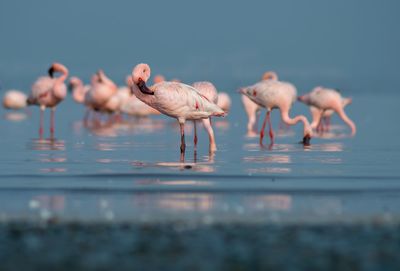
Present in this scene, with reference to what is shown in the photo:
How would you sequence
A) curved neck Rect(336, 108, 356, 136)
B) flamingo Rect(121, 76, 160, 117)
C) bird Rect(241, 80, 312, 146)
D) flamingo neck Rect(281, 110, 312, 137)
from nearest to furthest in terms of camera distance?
flamingo neck Rect(281, 110, 312, 137) < bird Rect(241, 80, 312, 146) < curved neck Rect(336, 108, 356, 136) < flamingo Rect(121, 76, 160, 117)

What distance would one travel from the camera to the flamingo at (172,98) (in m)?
15.8

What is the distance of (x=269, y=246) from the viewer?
25.3ft

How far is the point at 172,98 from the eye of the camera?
623 inches

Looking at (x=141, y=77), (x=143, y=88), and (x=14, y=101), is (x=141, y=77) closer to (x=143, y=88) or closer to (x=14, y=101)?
(x=143, y=88)

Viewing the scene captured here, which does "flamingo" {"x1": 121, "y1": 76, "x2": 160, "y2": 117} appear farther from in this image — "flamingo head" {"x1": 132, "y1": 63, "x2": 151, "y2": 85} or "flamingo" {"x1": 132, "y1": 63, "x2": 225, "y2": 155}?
"flamingo head" {"x1": 132, "y1": 63, "x2": 151, "y2": 85}

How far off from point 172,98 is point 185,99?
0.25 meters

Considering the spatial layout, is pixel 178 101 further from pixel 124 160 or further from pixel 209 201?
pixel 209 201

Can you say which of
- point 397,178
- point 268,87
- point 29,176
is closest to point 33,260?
point 29,176

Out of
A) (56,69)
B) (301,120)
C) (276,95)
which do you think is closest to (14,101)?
(56,69)

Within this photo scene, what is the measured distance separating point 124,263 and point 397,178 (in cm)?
640

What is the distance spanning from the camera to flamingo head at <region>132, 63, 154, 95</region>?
15.7 m

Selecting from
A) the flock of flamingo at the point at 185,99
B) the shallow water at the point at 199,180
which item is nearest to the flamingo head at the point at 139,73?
the flock of flamingo at the point at 185,99

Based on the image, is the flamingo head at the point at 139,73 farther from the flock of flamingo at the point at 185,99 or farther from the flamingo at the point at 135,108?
the flamingo at the point at 135,108

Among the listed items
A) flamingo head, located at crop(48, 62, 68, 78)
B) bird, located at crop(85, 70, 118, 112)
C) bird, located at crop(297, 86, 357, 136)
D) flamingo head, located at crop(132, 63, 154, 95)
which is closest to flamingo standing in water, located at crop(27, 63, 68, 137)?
flamingo head, located at crop(48, 62, 68, 78)
